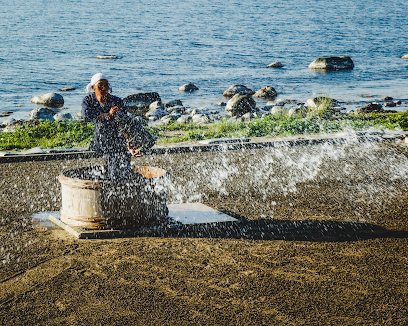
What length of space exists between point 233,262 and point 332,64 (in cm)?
3043

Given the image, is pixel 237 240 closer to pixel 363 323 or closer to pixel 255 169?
pixel 363 323

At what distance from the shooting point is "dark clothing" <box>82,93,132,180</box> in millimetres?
5660

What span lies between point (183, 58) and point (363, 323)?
35021 mm

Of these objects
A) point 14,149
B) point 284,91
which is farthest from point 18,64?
point 14,149

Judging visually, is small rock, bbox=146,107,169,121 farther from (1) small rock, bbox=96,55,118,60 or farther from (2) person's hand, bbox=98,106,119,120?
(1) small rock, bbox=96,55,118,60

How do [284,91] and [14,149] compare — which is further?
[284,91]

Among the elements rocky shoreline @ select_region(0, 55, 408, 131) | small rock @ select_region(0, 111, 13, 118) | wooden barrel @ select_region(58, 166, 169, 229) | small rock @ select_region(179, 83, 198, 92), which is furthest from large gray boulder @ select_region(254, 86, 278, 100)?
wooden barrel @ select_region(58, 166, 169, 229)

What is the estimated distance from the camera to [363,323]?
367 cm

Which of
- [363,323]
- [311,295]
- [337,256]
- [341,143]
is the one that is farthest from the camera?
[341,143]

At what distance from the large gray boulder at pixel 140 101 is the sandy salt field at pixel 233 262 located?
1200 centimetres

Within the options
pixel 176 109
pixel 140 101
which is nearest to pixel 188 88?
pixel 140 101

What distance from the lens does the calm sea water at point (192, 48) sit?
2620cm

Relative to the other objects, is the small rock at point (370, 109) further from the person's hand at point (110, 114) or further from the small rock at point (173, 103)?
the person's hand at point (110, 114)

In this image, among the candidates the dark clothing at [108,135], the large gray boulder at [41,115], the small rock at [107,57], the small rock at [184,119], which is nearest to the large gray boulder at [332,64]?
the small rock at [107,57]
